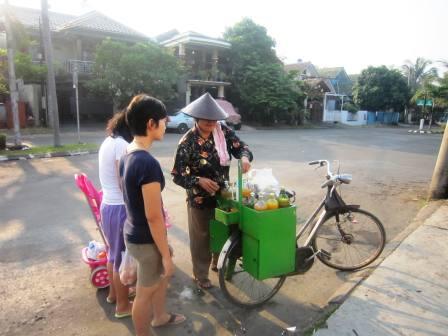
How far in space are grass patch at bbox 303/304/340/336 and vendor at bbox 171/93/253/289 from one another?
1104mm

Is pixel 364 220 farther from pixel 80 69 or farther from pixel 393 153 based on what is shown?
pixel 80 69

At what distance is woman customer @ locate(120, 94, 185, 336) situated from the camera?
200 cm

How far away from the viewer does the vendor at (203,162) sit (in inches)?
117

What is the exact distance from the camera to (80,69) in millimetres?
20969

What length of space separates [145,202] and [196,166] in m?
1.10

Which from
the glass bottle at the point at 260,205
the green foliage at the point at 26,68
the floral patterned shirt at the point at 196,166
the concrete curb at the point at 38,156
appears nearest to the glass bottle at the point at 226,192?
the floral patterned shirt at the point at 196,166

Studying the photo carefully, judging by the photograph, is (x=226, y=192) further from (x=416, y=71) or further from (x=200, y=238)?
(x=416, y=71)

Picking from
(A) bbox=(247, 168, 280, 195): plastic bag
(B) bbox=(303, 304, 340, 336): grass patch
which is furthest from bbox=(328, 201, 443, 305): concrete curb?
(A) bbox=(247, 168, 280, 195): plastic bag

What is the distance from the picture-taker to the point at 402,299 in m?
3.04

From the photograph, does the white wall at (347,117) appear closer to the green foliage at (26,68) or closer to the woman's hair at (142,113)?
the green foliage at (26,68)

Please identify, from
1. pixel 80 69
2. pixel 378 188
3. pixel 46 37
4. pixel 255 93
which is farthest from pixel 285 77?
pixel 378 188

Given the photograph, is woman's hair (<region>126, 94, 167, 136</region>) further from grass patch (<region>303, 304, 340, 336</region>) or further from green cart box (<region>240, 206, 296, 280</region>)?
grass patch (<region>303, 304, 340, 336</region>)

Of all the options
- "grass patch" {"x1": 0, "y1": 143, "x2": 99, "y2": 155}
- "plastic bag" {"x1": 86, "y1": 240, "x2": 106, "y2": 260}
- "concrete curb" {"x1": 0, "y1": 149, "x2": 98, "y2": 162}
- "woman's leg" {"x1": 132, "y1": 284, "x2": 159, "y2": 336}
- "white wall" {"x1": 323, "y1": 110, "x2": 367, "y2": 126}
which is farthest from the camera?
"white wall" {"x1": 323, "y1": 110, "x2": 367, "y2": 126}

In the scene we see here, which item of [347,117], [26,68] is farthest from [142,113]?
[347,117]
